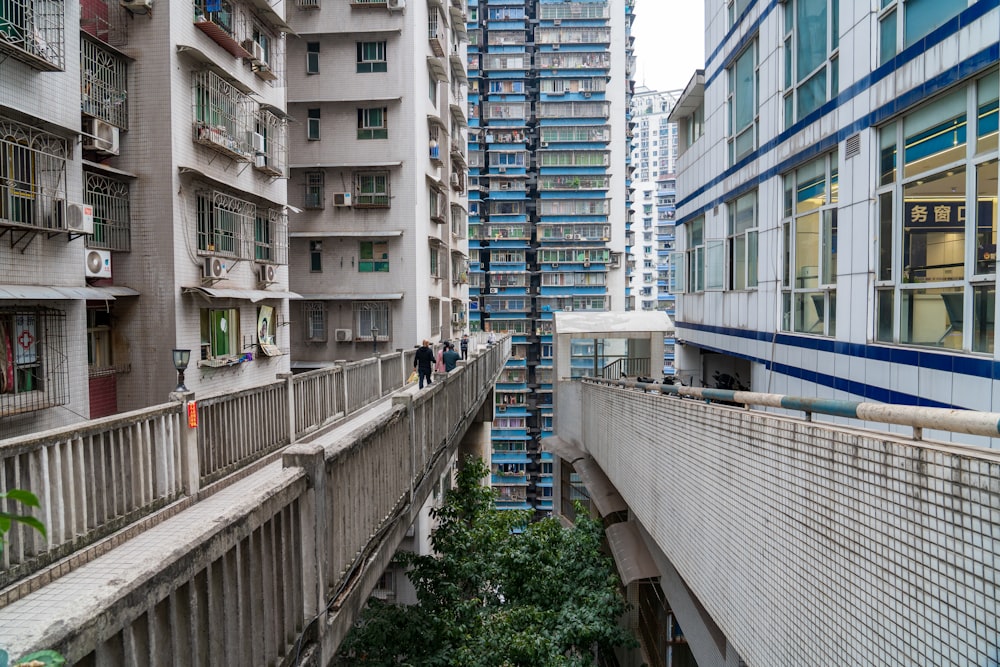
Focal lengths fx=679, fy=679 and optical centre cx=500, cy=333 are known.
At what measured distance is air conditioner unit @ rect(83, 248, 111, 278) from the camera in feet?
35.1

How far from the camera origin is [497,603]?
10.9 m

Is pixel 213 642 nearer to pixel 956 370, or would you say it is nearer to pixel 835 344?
pixel 956 370

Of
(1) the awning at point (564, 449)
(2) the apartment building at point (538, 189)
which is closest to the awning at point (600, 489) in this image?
(1) the awning at point (564, 449)

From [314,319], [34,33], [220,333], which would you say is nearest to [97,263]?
[220,333]

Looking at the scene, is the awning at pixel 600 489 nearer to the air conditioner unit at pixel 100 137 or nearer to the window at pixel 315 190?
the air conditioner unit at pixel 100 137

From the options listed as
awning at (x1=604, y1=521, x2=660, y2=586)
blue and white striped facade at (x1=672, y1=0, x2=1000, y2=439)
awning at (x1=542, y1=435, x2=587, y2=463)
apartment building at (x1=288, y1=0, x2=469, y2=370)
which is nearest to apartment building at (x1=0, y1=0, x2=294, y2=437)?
apartment building at (x1=288, y1=0, x2=469, y2=370)

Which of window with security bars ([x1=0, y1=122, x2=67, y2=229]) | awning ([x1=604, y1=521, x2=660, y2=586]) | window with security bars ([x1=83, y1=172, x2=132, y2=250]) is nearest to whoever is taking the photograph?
window with security bars ([x1=0, y1=122, x2=67, y2=229])

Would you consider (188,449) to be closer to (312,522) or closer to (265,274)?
(312,522)

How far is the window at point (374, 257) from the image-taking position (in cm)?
2222

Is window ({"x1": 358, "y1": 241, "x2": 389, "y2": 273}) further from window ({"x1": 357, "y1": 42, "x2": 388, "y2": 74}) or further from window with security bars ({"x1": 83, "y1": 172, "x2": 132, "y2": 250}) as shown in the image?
window with security bars ({"x1": 83, "y1": 172, "x2": 132, "y2": 250})

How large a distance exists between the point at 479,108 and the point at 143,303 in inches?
1412

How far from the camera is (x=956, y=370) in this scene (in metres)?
5.62

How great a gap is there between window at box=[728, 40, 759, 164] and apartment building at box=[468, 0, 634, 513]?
2866 centimetres

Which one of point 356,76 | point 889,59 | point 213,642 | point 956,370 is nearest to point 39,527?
point 213,642
